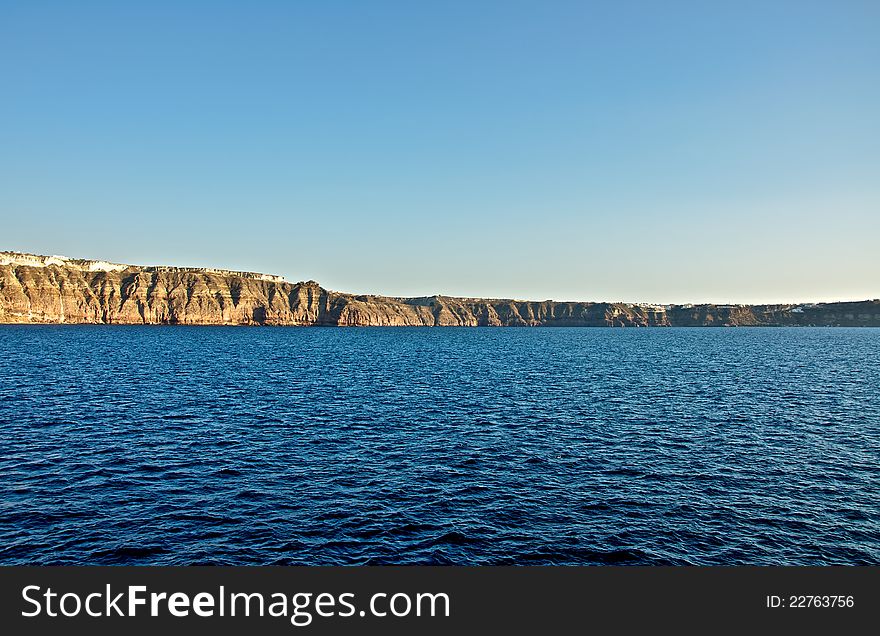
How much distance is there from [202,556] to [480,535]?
12102 millimetres

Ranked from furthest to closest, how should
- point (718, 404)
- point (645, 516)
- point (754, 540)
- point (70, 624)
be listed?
1. point (718, 404)
2. point (645, 516)
3. point (754, 540)
4. point (70, 624)

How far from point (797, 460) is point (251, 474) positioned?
36.8 metres

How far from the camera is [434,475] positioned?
33.9 meters

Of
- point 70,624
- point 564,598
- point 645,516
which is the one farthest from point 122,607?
point 645,516

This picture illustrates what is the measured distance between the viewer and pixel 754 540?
81.9ft

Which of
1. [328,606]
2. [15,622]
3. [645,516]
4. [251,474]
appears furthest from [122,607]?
[645,516]

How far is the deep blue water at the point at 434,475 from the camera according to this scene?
2403 cm

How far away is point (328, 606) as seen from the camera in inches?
655

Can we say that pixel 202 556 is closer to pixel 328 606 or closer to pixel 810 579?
pixel 328 606

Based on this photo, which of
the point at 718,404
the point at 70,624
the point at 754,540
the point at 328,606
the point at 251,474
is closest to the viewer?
the point at 70,624

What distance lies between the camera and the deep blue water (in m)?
24.0

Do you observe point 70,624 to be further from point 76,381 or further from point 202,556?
point 76,381

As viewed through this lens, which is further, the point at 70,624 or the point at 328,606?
the point at 328,606

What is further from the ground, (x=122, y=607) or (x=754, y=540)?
(x=122, y=607)
